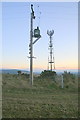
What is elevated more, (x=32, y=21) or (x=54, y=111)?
(x=32, y=21)

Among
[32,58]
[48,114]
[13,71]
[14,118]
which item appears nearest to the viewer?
[14,118]

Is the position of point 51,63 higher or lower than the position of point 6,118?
higher

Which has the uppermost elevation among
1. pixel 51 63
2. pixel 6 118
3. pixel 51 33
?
pixel 51 33

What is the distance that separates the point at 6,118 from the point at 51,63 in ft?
59.7

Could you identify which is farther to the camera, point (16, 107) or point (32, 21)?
point (32, 21)

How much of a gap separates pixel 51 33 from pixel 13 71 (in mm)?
4385

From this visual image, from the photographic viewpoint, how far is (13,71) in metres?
22.4

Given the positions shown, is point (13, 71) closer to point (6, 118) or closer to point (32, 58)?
point (32, 58)

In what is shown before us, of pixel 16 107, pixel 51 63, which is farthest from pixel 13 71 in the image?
pixel 16 107

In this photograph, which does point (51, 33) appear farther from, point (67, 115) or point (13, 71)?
point (67, 115)

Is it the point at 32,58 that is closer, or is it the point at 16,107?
the point at 16,107

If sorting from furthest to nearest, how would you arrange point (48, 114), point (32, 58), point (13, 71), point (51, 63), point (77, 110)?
point (51, 63)
point (13, 71)
point (32, 58)
point (77, 110)
point (48, 114)

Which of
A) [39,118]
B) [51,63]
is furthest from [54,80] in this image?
[39,118]

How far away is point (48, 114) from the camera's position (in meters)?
7.42
